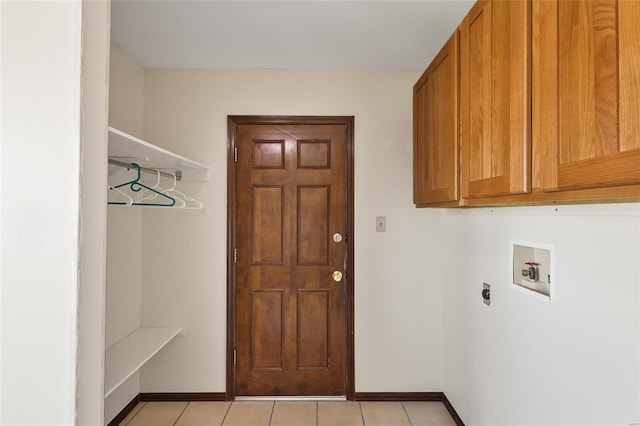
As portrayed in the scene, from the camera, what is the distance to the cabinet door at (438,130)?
1.75m

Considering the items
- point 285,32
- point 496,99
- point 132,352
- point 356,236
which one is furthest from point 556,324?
point 132,352

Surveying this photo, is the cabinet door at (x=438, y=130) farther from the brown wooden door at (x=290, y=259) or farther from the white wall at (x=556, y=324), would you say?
the brown wooden door at (x=290, y=259)

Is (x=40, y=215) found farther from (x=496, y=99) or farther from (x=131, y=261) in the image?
(x=131, y=261)

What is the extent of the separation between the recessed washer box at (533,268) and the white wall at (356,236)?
3.46 ft

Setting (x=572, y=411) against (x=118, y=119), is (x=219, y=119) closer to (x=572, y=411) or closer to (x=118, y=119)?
(x=118, y=119)

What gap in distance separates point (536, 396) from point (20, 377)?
1887 millimetres

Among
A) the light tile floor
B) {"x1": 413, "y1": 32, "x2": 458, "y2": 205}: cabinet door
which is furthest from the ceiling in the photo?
the light tile floor

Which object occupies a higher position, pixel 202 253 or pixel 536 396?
pixel 202 253

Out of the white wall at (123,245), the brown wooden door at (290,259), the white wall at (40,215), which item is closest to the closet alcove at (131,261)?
the white wall at (123,245)

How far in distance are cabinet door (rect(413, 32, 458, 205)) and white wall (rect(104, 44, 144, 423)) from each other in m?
1.88

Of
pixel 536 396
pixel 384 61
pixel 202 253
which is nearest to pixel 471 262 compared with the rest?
pixel 536 396

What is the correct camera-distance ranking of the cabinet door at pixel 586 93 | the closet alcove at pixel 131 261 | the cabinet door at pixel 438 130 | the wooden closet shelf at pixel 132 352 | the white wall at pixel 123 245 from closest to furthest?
1. the cabinet door at pixel 586 93
2. the cabinet door at pixel 438 130
3. the wooden closet shelf at pixel 132 352
4. the closet alcove at pixel 131 261
5. the white wall at pixel 123 245

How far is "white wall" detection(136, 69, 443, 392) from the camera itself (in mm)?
2887

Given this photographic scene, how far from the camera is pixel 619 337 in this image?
1.19 metres
